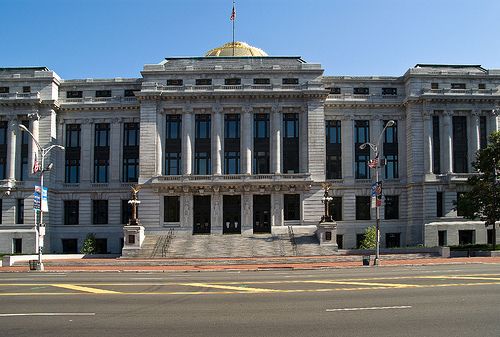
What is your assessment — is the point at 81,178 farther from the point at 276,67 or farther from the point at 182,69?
the point at 276,67

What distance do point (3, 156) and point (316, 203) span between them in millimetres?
37823

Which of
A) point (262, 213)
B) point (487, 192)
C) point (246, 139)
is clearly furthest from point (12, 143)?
point (487, 192)

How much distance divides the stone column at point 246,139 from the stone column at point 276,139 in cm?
261

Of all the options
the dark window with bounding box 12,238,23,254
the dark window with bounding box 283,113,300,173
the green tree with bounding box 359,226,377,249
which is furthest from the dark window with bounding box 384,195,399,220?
the dark window with bounding box 12,238,23,254

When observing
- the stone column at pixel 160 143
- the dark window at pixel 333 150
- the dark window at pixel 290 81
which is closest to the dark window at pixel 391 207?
the dark window at pixel 333 150

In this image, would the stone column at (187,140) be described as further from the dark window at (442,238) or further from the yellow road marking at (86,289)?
the yellow road marking at (86,289)

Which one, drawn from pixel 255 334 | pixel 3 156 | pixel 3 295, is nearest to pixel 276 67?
pixel 3 156

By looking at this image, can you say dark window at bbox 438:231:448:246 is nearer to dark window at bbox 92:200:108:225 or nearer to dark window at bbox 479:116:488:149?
dark window at bbox 479:116:488:149

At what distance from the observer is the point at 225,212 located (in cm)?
6619

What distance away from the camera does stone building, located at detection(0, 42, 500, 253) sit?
216 feet

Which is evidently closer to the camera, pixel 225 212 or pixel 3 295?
pixel 3 295

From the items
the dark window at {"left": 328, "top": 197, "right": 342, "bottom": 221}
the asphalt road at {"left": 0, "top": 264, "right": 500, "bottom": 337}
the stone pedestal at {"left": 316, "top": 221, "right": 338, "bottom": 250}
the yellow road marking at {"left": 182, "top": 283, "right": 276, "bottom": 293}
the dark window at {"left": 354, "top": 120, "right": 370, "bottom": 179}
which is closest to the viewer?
the asphalt road at {"left": 0, "top": 264, "right": 500, "bottom": 337}

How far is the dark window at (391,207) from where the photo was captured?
6912cm

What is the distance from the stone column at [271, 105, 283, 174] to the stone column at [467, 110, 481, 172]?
22944 mm
